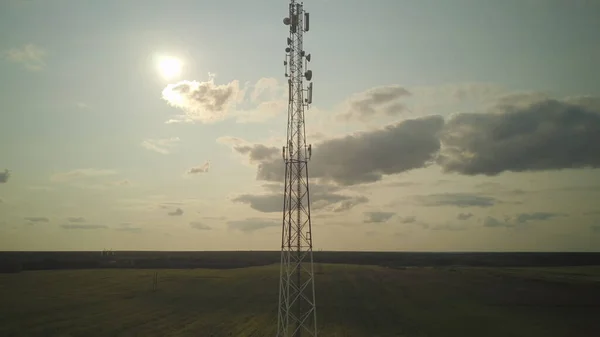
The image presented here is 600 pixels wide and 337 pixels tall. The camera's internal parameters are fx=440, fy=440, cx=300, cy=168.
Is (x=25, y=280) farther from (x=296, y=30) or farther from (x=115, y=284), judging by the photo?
(x=296, y=30)

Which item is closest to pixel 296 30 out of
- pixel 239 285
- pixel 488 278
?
pixel 239 285

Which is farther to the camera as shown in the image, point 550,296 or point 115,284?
point 115,284

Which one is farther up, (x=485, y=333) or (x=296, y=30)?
(x=296, y=30)

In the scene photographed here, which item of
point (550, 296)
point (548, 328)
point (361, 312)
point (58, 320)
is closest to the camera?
point (548, 328)

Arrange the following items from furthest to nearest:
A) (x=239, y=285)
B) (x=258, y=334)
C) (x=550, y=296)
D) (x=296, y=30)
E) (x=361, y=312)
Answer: (x=239, y=285), (x=550, y=296), (x=361, y=312), (x=258, y=334), (x=296, y=30)
